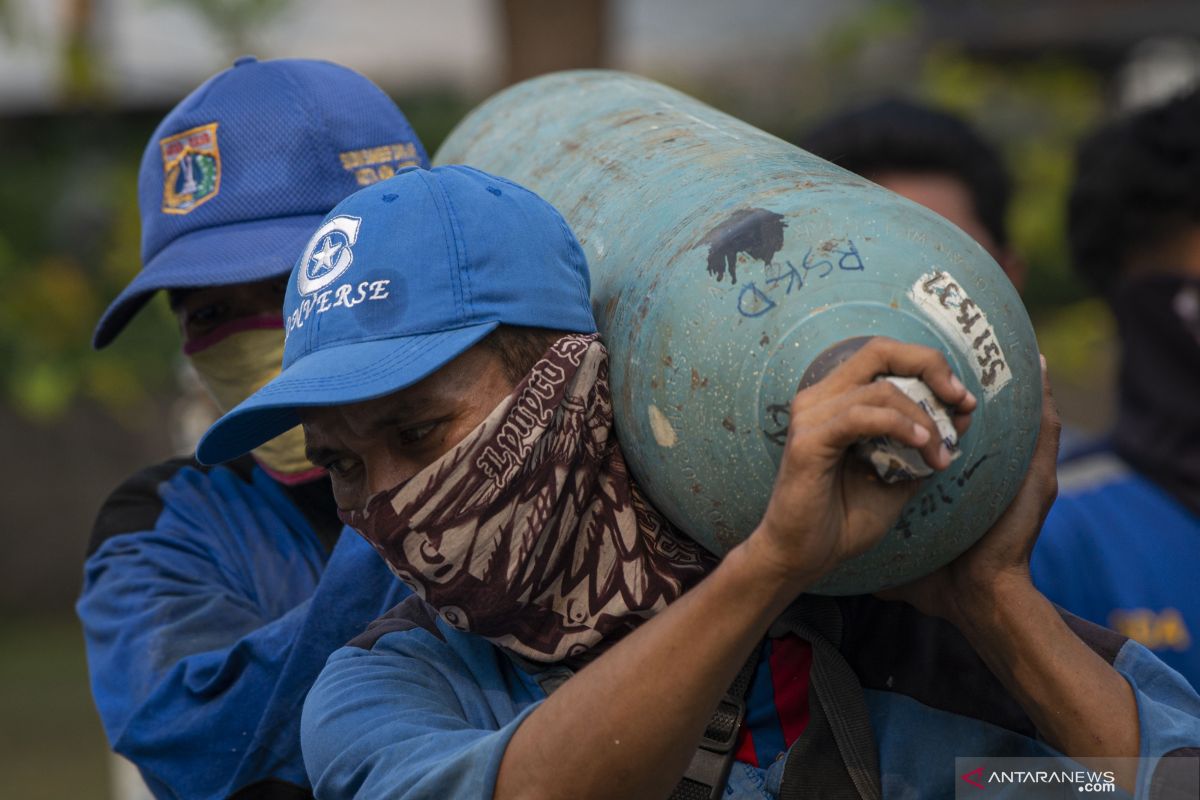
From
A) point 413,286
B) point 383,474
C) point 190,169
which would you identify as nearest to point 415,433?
point 383,474

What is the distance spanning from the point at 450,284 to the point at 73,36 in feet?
23.7

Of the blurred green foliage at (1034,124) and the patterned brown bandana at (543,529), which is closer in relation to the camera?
the patterned brown bandana at (543,529)

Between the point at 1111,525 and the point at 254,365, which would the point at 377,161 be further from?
the point at 1111,525

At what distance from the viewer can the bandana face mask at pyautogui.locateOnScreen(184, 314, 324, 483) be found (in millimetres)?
2439

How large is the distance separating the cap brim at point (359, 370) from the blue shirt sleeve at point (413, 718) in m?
0.35

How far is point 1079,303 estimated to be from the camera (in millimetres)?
9117

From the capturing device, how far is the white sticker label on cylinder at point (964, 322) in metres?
1.55

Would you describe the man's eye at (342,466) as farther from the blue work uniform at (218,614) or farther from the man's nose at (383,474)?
the blue work uniform at (218,614)

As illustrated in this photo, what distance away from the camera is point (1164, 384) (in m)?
3.63

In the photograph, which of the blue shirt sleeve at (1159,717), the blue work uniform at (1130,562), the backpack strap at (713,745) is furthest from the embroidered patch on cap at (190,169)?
the blue work uniform at (1130,562)

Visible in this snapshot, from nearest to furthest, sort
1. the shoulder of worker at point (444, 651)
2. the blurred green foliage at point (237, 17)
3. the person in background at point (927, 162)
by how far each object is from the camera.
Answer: the shoulder of worker at point (444, 651)
the person in background at point (927, 162)
the blurred green foliage at point (237, 17)

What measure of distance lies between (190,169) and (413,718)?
1.17m

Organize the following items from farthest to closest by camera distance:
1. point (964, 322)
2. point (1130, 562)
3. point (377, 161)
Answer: point (1130, 562) < point (377, 161) < point (964, 322)

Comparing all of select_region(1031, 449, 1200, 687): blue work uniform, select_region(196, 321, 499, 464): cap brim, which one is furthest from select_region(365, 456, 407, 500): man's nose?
select_region(1031, 449, 1200, 687): blue work uniform
